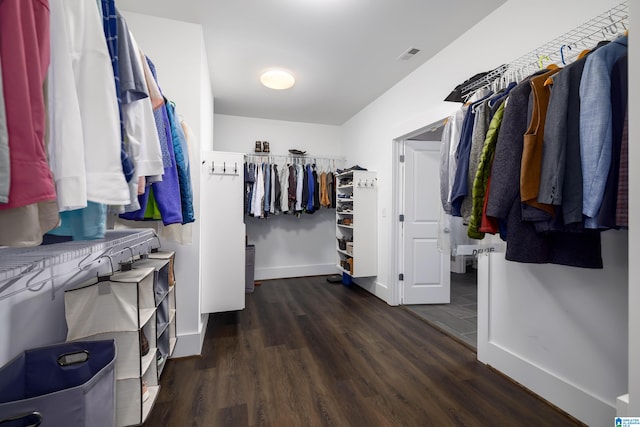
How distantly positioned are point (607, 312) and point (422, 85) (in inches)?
87.9

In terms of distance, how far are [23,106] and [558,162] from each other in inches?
63.3

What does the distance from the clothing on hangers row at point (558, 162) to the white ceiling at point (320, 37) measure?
109 centimetres

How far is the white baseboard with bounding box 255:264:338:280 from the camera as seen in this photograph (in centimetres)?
422

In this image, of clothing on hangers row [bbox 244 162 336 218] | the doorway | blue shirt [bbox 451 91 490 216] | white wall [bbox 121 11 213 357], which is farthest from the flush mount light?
blue shirt [bbox 451 91 490 216]

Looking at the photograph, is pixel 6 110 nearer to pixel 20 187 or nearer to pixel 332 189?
pixel 20 187

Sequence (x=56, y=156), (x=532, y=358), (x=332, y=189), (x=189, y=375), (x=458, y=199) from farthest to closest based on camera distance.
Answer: (x=332, y=189) < (x=189, y=375) < (x=532, y=358) < (x=458, y=199) < (x=56, y=156)

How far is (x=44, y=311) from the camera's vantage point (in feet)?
4.02

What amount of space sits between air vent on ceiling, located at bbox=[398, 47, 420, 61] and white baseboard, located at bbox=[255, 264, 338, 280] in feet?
10.4

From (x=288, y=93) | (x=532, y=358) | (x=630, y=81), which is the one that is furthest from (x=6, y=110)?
(x=288, y=93)

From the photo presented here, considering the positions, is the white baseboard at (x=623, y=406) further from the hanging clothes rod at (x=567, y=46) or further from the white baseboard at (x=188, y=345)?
the white baseboard at (x=188, y=345)

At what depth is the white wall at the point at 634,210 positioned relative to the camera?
81cm

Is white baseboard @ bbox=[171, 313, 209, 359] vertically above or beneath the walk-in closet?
beneath

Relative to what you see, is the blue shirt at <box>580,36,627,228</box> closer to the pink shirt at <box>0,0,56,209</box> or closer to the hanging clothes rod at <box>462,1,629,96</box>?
the hanging clothes rod at <box>462,1,629,96</box>

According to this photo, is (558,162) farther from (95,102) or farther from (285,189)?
(285,189)
